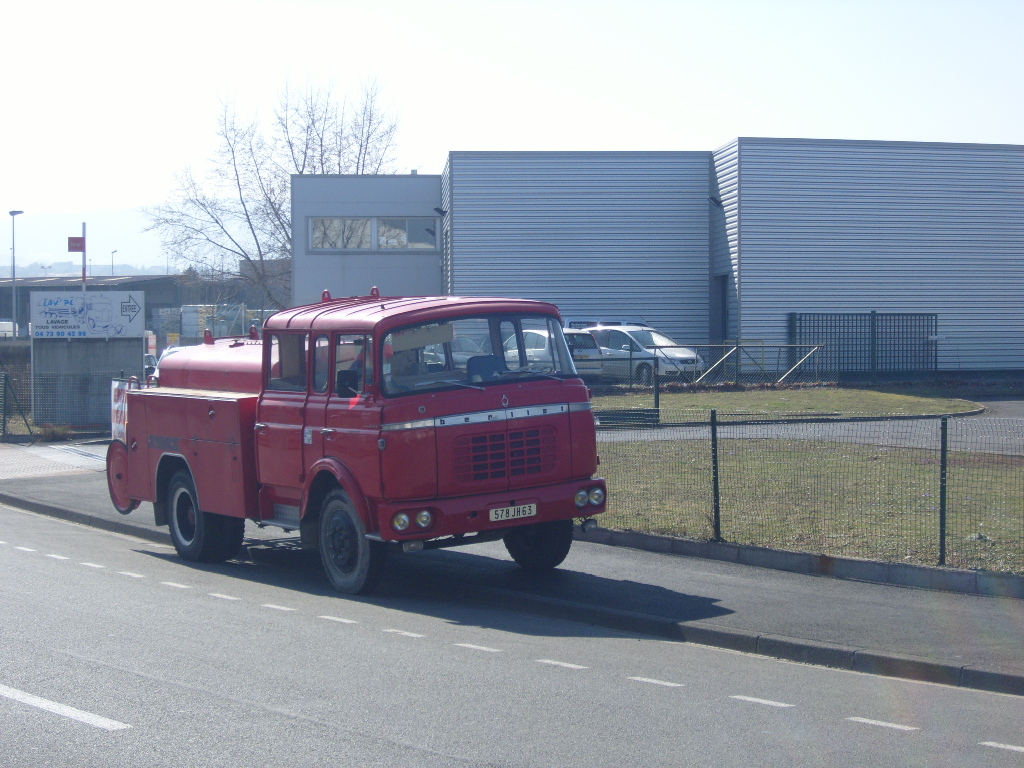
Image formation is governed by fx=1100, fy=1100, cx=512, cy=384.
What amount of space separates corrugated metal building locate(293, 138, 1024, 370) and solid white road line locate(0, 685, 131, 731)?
30216mm

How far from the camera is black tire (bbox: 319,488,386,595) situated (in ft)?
30.0

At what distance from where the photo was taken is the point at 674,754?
5355 mm

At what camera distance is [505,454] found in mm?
9000

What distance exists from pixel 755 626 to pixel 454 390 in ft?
9.70

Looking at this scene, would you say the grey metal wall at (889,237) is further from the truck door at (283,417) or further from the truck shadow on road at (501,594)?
the truck door at (283,417)

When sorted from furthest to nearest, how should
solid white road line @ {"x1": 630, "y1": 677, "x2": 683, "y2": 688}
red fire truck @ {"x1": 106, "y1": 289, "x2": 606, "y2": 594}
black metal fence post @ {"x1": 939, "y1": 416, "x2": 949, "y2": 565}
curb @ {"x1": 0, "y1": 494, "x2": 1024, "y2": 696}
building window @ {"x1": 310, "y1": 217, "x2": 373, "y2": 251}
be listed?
1. building window @ {"x1": 310, "y1": 217, "x2": 373, "y2": 251}
2. black metal fence post @ {"x1": 939, "y1": 416, "x2": 949, "y2": 565}
3. red fire truck @ {"x1": 106, "y1": 289, "x2": 606, "y2": 594}
4. curb @ {"x1": 0, "y1": 494, "x2": 1024, "y2": 696}
5. solid white road line @ {"x1": 630, "y1": 677, "x2": 683, "y2": 688}

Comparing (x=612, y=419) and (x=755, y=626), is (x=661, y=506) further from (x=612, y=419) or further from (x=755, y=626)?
(x=612, y=419)

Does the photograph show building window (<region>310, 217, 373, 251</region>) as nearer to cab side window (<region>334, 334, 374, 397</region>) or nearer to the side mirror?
cab side window (<region>334, 334, 374, 397</region>)

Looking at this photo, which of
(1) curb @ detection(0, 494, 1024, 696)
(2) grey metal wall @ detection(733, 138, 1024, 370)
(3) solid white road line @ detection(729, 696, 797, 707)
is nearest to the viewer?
(3) solid white road line @ detection(729, 696, 797, 707)

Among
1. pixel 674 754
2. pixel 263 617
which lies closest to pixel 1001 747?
pixel 674 754

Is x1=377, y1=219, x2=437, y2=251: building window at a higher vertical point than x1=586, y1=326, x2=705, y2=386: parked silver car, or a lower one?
higher

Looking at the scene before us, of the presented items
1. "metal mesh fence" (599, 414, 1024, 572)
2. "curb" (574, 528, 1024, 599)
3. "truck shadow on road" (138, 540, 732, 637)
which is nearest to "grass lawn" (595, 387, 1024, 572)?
"metal mesh fence" (599, 414, 1024, 572)

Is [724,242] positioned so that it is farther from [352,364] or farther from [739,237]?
[352,364]

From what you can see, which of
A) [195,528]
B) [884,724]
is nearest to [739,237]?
[195,528]
